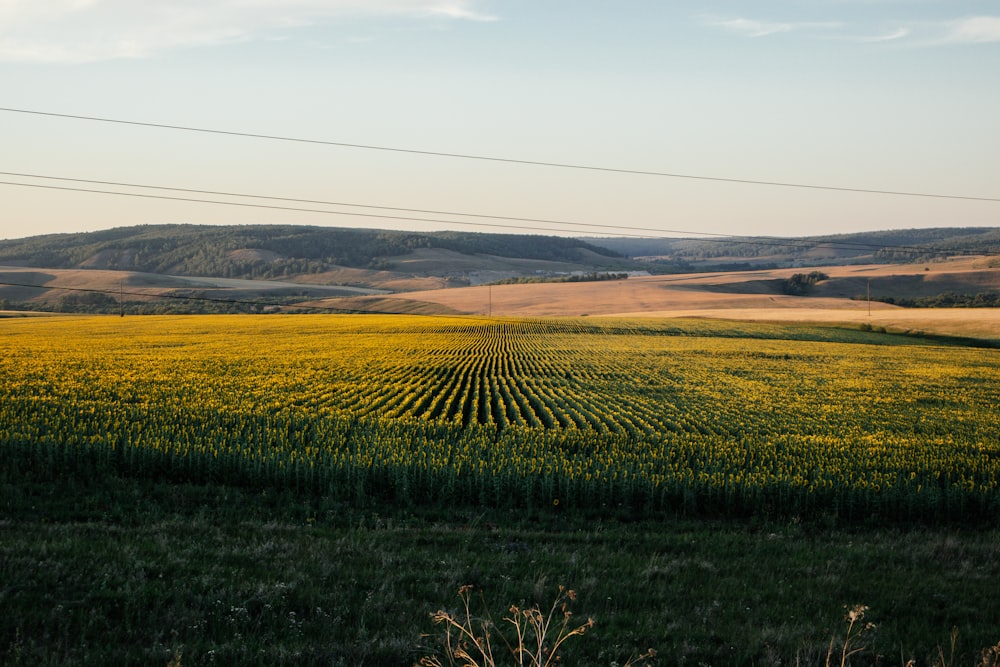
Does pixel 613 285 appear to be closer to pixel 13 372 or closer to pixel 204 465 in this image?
pixel 13 372

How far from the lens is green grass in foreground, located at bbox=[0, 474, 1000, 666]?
7.85m

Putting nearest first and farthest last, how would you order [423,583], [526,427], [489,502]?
[423,583] < [489,502] < [526,427]

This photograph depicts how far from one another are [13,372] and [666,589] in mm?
32724

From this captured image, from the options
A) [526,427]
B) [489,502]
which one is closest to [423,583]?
[489,502]

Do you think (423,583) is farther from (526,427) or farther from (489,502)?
(526,427)

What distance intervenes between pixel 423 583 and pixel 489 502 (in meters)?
6.75

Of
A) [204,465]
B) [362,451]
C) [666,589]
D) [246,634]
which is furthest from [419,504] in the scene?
[246,634]

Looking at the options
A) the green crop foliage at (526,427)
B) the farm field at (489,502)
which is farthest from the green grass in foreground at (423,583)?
the green crop foliage at (526,427)

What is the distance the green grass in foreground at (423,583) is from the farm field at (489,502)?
5cm

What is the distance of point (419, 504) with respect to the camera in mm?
16281

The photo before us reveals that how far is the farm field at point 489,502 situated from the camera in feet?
28.4

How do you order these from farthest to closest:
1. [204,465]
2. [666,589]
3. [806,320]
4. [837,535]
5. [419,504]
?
1. [806,320]
2. [204,465]
3. [419,504]
4. [837,535]
5. [666,589]

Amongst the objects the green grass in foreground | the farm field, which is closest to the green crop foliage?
the farm field

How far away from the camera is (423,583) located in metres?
10.0
